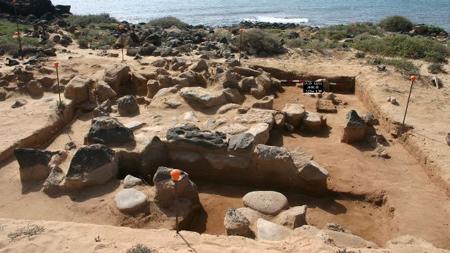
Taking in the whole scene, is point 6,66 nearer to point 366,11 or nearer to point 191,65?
point 191,65

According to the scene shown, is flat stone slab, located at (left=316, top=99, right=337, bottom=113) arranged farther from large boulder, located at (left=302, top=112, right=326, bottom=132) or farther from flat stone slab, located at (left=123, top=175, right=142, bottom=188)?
flat stone slab, located at (left=123, top=175, right=142, bottom=188)

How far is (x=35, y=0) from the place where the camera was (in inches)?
1411

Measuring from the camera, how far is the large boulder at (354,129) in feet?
34.6

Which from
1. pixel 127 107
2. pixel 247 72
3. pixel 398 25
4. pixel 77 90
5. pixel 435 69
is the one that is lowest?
pixel 127 107

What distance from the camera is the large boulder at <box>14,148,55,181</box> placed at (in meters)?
8.56

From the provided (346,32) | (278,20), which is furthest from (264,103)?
(278,20)

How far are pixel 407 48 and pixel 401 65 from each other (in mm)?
3507

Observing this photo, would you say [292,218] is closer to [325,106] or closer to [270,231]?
[270,231]

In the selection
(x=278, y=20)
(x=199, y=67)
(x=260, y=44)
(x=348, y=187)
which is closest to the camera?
(x=348, y=187)

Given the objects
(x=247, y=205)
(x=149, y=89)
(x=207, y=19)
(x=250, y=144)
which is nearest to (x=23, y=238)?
(x=247, y=205)

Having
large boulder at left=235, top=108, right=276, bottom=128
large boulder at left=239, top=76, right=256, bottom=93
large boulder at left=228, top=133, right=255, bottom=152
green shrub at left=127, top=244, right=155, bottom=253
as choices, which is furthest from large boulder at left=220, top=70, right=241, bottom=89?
green shrub at left=127, top=244, right=155, bottom=253

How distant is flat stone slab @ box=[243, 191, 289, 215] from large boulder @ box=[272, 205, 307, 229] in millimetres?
229

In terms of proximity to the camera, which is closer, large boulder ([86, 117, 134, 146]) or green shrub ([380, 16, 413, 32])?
large boulder ([86, 117, 134, 146])

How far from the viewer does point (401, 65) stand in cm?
1619
